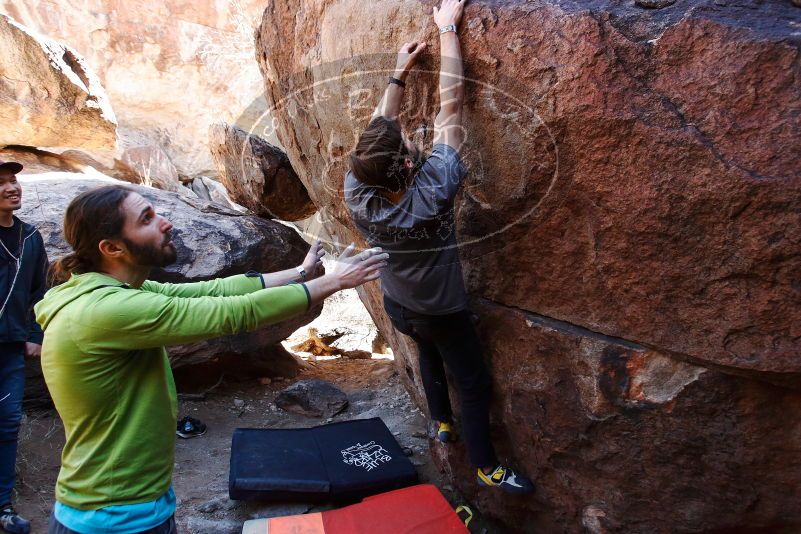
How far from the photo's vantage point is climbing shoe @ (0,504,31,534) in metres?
2.76

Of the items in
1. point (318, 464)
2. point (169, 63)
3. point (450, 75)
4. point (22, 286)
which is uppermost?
point (169, 63)

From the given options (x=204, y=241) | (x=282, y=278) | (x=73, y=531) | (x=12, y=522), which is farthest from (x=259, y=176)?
(x=73, y=531)

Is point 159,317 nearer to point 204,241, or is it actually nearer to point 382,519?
point 382,519

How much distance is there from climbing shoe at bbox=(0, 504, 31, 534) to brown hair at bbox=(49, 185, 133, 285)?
5.94 feet

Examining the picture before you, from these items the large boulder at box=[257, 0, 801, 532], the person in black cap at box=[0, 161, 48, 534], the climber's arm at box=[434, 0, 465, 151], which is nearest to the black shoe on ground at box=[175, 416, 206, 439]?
the person in black cap at box=[0, 161, 48, 534]

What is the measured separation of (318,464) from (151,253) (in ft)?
6.06

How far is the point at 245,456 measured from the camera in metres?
3.24

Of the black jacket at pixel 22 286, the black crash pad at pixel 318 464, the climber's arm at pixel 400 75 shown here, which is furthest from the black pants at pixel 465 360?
the black jacket at pixel 22 286

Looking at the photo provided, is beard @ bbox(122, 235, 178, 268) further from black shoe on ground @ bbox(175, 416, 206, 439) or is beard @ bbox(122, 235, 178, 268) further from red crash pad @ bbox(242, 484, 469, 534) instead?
black shoe on ground @ bbox(175, 416, 206, 439)

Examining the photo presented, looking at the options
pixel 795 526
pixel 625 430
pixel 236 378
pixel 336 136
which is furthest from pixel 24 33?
pixel 795 526

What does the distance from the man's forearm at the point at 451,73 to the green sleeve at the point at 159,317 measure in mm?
1036

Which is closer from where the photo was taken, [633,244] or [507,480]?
[633,244]

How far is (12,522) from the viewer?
9.07 ft

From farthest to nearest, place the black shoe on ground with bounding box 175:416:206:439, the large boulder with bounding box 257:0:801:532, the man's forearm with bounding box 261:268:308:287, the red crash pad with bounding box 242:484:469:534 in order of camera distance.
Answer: the black shoe on ground with bounding box 175:416:206:439, the red crash pad with bounding box 242:484:469:534, the man's forearm with bounding box 261:268:308:287, the large boulder with bounding box 257:0:801:532
